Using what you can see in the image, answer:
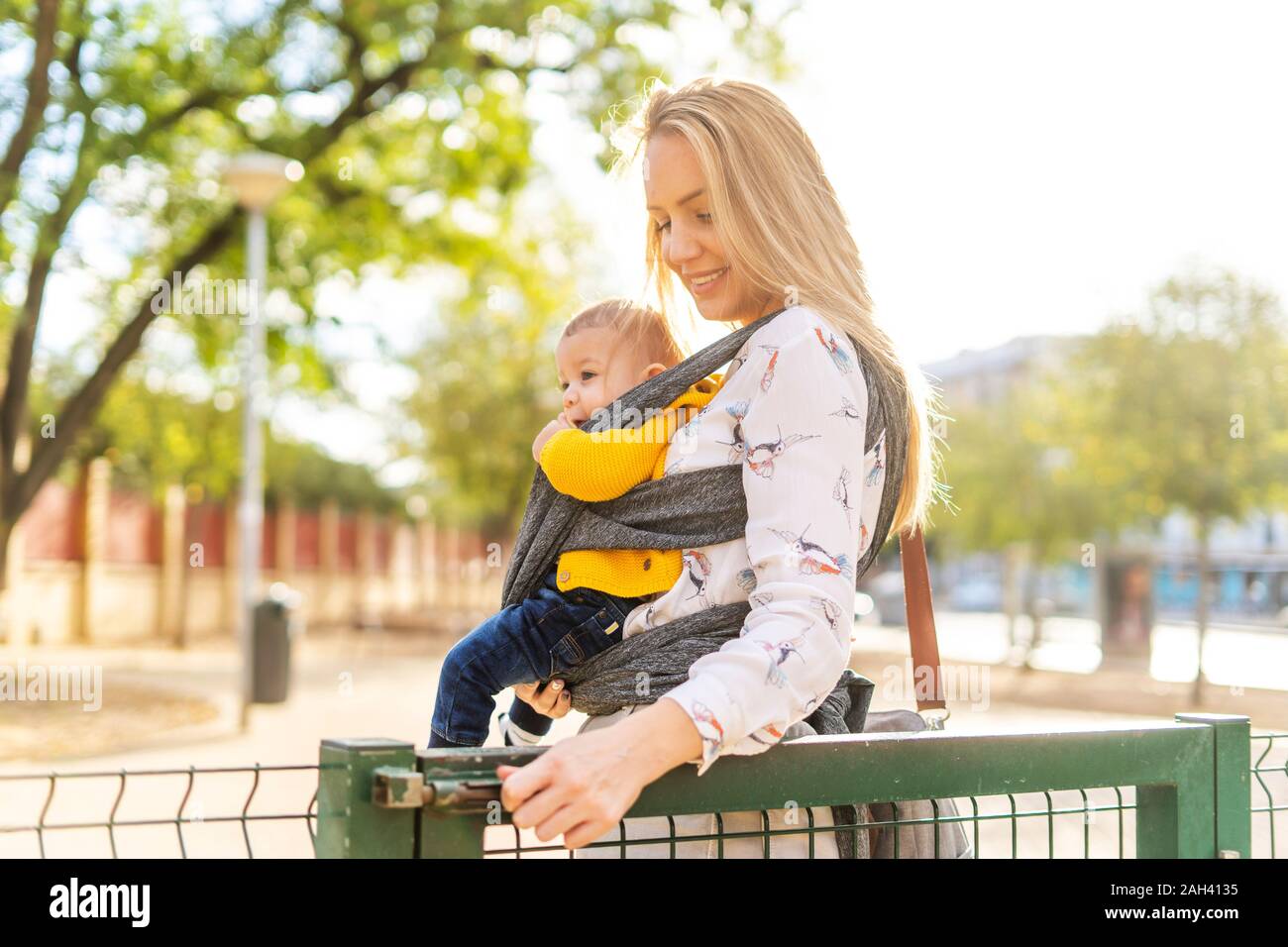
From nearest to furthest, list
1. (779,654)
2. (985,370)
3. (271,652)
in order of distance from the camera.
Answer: (779,654) → (271,652) → (985,370)

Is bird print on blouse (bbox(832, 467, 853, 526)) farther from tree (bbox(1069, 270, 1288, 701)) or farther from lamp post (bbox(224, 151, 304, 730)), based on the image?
tree (bbox(1069, 270, 1288, 701))

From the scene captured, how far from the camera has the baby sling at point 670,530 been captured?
71.2 inches

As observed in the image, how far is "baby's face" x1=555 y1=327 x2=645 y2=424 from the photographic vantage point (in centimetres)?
238

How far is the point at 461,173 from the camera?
14281mm

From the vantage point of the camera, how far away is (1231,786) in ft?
7.24

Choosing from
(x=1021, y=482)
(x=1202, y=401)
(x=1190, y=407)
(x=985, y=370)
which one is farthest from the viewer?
(x=985, y=370)

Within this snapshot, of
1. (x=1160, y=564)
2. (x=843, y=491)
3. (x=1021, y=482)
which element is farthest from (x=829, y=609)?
(x=1021, y=482)

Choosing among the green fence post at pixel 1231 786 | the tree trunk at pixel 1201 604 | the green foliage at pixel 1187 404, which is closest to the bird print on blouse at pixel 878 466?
the green fence post at pixel 1231 786

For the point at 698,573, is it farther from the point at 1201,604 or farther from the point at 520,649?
the point at 1201,604

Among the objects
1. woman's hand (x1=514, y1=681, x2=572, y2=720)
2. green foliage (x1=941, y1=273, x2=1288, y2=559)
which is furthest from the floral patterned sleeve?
green foliage (x1=941, y1=273, x2=1288, y2=559)

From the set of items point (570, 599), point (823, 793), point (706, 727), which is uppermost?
point (570, 599)

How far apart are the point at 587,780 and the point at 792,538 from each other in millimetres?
426

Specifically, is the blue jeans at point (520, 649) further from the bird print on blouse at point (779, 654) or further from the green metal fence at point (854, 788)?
the bird print on blouse at point (779, 654)

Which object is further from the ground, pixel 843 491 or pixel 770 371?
pixel 770 371
